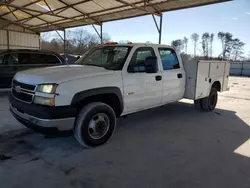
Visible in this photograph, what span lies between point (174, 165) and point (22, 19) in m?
16.6

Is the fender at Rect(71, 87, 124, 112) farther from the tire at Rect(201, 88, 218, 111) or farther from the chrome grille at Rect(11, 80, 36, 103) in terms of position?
the tire at Rect(201, 88, 218, 111)

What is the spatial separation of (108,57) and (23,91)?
1751 mm

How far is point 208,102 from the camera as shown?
253 inches

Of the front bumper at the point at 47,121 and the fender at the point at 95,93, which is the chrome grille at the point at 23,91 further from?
the fender at the point at 95,93

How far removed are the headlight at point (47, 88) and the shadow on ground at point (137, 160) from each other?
3.47 ft

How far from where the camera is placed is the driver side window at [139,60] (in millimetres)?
4156

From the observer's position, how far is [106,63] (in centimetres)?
428

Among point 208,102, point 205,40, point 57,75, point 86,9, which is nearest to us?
point 57,75

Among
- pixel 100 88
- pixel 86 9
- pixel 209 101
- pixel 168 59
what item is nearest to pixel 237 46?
pixel 86 9

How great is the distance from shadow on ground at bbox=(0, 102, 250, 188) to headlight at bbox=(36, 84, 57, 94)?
1.06 m

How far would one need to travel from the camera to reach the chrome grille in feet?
10.9

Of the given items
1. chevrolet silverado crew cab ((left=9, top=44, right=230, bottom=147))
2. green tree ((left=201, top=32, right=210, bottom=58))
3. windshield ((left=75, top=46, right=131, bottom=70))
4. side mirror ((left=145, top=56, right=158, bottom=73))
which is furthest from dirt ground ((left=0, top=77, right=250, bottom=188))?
green tree ((left=201, top=32, right=210, bottom=58))

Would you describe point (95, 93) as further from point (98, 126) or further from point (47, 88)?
point (47, 88)

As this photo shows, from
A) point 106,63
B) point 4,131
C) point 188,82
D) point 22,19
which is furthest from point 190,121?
point 22,19
